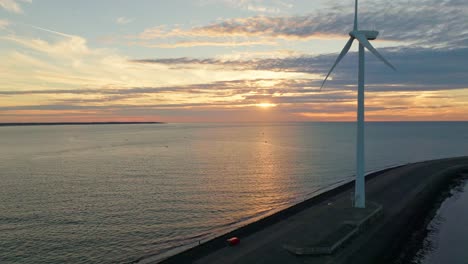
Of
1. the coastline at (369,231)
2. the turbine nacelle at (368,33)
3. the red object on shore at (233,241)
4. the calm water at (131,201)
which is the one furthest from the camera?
the turbine nacelle at (368,33)

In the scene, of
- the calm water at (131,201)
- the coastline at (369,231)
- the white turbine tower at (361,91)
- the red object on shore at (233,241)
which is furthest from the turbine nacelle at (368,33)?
the calm water at (131,201)

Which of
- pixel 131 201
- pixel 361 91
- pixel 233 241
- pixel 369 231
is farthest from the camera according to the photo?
pixel 131 201

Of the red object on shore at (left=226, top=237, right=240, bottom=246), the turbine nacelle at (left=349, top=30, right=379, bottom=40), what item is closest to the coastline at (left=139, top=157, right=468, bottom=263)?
the red object on shore at (left=226, top=237, right=240, bottom=246)

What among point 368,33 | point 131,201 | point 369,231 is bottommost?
point 131,201

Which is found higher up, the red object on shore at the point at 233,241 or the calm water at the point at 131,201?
the red object on shore at the point at 233,241

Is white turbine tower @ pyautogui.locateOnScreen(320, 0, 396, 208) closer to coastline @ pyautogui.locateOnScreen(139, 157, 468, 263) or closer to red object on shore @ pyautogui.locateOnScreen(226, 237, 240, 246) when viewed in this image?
coastline @ pyautogui.locateOnScreen(139, 157, 468, 263)

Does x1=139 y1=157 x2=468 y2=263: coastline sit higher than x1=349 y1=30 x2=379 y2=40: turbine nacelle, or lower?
lower

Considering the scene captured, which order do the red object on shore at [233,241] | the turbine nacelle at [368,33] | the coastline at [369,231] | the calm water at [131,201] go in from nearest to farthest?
the coastline at [369,231] < the red object on shore at [233,241] < the calm water at [131,201] < the turbine nacelle at [368,33]

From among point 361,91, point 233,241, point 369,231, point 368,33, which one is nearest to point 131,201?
point 233,241

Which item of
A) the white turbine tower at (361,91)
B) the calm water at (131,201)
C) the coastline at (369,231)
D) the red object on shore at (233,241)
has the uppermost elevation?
the white turbine tower at (361,91)

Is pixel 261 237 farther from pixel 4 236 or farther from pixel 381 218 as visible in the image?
pixel 4 236

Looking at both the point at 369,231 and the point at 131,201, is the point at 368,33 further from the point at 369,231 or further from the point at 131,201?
the point at 131,201

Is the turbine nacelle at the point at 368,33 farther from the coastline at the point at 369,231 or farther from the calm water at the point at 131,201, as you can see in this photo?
the calm water at the point at 131,201

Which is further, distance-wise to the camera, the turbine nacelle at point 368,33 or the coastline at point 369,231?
the turbine nacelle at point 368,33
